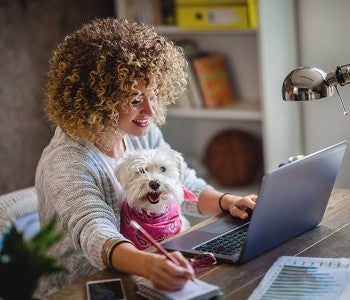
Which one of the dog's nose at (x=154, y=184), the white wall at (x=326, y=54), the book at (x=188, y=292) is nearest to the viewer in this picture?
the book at (x=188, y=292)

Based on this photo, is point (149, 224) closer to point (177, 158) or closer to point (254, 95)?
point (177, 158)

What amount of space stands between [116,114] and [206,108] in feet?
5.31

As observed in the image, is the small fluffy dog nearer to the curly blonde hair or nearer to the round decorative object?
the curly blonde hair

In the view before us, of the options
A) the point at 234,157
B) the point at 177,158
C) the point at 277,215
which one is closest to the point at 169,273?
the point at 277,215

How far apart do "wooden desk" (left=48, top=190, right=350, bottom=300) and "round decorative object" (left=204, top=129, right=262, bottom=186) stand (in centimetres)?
152

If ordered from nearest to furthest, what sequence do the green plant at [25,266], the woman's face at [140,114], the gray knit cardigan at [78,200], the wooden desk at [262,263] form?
the green plant at [25,266] < the wooden desk at [262,263] < the gray knit cardigan at [78,200] < the woman's face at [140,114]

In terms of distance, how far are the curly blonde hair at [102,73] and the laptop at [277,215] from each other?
0.40 metres

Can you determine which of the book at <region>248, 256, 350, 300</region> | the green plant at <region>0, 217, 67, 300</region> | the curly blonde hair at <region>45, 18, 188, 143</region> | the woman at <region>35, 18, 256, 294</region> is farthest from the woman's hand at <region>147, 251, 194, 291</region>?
the curly blonde hair at <region>45, 18, 188, 143</region>

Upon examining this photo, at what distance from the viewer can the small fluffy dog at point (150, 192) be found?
1.92m

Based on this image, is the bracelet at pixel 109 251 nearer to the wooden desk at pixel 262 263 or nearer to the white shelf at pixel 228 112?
the wooden desk at pixel 262 263

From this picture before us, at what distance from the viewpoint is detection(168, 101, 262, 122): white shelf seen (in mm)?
3377

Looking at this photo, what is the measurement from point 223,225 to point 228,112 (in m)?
1.55

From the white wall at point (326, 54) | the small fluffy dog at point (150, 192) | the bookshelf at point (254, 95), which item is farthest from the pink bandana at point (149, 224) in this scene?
the white wall at point (326, 54)

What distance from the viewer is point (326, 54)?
324 centimetres
